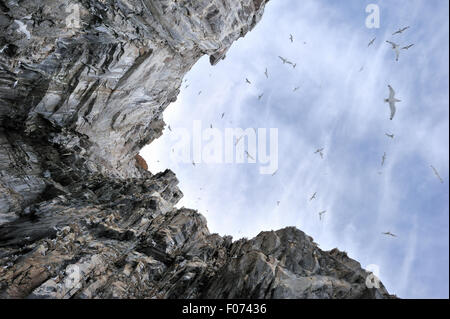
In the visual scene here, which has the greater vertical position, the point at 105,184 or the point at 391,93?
the point at 391,93

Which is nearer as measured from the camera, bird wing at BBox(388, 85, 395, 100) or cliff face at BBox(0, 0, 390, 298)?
cliff face at BBox(0, 0, 390, 298)

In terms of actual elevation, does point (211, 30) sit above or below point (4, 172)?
above

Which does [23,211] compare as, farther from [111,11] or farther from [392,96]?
[392,96]

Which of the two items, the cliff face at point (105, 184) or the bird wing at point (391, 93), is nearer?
the cliff face at point (105, 184)

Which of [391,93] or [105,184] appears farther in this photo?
[105,184]

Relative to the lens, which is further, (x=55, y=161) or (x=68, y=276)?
(x=55, y=161)

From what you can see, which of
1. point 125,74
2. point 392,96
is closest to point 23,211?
point 125,74
